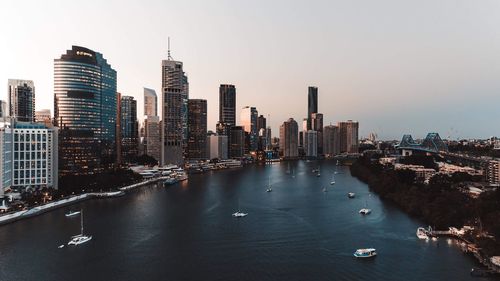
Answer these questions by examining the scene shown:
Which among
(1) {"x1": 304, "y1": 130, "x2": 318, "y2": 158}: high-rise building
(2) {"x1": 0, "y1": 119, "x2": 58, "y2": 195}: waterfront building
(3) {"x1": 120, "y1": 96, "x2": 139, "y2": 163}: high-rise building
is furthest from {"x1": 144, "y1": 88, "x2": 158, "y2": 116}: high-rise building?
(2) {"x1": 0, "y1": 119, "x2": 58, "y2": 195}: waterfront building

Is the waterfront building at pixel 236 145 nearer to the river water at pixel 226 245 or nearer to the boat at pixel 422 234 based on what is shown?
the river water at pixel 226 245

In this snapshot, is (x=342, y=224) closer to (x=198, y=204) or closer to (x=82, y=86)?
(x=198, y=204)

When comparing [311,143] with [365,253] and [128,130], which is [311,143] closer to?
[128,130]

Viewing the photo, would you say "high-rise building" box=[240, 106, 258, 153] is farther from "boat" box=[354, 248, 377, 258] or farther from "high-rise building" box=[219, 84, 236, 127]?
"boat" box=[354, 248, 377, 258]

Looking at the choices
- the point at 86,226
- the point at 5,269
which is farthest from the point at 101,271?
the point at 86,226

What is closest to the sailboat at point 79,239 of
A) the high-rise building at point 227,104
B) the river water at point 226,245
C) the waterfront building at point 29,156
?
the river water at point 226,245

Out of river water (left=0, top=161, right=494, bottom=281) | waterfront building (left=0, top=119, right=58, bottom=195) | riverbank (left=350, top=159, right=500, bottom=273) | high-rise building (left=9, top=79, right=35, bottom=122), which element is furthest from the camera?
high-rise building (left=9, top=79, right=35, bottom=122)
